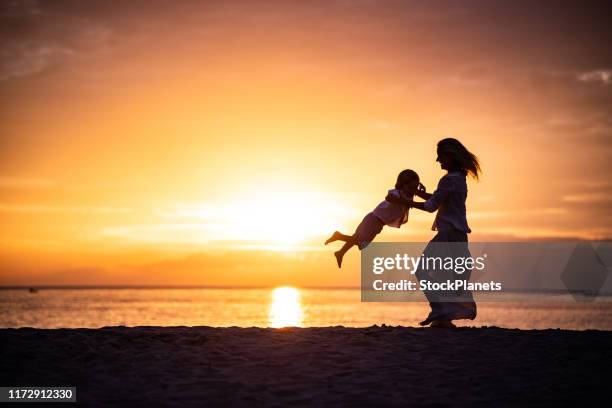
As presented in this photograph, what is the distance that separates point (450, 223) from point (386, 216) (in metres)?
1.36

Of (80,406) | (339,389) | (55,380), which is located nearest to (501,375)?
(339,389)

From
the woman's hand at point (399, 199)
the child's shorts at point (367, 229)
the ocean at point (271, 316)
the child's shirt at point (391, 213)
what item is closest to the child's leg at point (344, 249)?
the child's shorts at point (367, 229)

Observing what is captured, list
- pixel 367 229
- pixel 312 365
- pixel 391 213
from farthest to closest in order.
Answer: pixel 367 229 < pixel 391 213 < pixel 312 365

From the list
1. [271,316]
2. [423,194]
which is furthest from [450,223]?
[271,316]

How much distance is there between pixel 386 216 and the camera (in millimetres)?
12586

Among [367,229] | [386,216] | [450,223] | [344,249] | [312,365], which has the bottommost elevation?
[312,365]

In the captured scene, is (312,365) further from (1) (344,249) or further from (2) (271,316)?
(2) (271,316)

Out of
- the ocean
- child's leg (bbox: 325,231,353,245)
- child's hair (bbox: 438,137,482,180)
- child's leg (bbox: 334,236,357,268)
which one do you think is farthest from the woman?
the ocean

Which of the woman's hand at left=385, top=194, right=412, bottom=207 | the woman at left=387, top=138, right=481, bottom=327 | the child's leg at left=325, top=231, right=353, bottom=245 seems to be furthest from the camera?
the child's leg at left=325, top=231, right=353, bottom=245

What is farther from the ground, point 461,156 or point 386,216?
point 461,156

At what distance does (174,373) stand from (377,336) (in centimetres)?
379

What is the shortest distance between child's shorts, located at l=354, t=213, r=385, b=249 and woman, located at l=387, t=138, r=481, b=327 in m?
0.96

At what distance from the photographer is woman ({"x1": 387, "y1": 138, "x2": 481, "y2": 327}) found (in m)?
11.7

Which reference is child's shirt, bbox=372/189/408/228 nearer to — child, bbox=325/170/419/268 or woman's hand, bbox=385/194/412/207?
child, bbox=325/170/419/268
